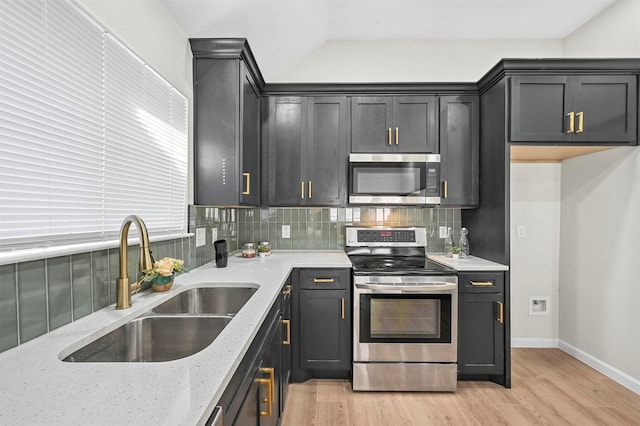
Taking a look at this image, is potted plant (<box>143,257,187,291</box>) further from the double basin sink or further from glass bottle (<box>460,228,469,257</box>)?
glass bottle (<box>460,228,469,257</box>)

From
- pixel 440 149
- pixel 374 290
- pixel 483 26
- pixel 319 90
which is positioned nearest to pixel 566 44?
pixel 483 26

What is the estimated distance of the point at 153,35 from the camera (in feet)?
5.73

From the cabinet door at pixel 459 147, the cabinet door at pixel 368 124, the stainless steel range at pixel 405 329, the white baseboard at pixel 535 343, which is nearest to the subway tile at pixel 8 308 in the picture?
the stainless steel range at pixel 405 329

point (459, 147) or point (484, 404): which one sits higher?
point (459, 147)

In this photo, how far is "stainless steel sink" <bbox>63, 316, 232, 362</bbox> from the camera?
118cm

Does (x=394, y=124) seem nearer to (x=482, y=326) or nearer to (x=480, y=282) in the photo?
(x=480, y=282)

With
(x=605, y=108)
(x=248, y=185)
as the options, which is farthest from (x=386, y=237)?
(x=605, y=108)

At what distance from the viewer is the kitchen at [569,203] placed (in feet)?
5.63

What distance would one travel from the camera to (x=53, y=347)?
0.96m

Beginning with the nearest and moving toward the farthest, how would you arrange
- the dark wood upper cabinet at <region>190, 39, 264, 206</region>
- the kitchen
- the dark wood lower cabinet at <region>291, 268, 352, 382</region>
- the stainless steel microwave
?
1. the kitchen
2. the dark wood upper cabinet at <region>190, 39, 264, 206</region>
3. the dark wood lower cabinet at <region>291, 268, 352, 382</region>
4. the stainless steel microwave

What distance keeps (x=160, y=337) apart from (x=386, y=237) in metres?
2.12

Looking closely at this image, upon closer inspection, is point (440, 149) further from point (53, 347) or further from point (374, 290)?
point (53, 347)

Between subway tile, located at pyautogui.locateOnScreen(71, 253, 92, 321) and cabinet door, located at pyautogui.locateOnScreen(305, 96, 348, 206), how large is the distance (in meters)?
1.86

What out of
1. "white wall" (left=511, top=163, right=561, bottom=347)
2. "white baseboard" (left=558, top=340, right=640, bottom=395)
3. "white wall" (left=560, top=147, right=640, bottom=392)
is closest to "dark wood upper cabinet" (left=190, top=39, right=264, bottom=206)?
"white wall" (left=511, top=163, right=561, bottom=347)
